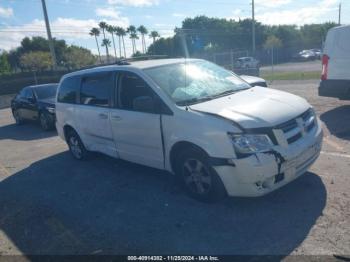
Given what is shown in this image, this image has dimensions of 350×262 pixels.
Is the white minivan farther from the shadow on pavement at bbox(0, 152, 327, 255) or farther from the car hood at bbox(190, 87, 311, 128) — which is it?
the shadow on pavement at bbox(0, 152, 327, 255)

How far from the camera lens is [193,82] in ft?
15.7

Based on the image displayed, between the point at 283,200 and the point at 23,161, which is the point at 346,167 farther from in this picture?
the point at 23,161

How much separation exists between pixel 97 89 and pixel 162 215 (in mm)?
2678

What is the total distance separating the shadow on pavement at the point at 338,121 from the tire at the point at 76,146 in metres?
5.10

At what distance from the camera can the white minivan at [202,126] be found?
368 centimetres

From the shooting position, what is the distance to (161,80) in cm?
466

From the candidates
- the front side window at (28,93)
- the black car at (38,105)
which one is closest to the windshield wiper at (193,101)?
the black car at (38,105)

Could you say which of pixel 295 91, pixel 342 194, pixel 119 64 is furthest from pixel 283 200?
pixel 295 91

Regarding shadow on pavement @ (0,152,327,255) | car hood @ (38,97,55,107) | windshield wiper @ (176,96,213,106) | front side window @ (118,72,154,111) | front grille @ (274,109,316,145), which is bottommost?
shadow on pavement @ (0,152,327,255)

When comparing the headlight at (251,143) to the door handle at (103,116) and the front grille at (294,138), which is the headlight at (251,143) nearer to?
the front grille at (294,138)

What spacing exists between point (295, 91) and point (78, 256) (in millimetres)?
11135

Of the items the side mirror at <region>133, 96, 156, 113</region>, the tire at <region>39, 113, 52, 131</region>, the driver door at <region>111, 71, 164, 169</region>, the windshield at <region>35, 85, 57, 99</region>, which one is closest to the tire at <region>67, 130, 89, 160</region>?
the driver door at <region>111, 71, 164, 169</region>

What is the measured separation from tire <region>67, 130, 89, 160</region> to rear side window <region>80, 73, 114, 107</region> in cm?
92

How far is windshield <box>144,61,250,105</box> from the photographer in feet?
14.7
